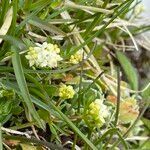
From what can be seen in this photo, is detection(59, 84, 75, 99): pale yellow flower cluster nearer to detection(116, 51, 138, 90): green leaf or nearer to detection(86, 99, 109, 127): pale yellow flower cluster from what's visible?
detection(86, 99, 109, 127): pale yellow flower cluster

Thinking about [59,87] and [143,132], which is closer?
[59,87]

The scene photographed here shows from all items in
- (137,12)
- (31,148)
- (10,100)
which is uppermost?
(137,12)

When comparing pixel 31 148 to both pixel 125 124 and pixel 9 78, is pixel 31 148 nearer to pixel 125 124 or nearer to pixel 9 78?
pixel 9 78

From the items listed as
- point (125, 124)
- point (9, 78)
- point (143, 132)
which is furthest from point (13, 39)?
point (143, 132)

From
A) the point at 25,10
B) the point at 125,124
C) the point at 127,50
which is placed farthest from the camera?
the point at 127,50

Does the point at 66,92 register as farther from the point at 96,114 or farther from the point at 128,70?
the point at 128,70

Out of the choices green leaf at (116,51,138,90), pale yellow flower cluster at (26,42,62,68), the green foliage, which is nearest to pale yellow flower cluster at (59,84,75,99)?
the green foliage

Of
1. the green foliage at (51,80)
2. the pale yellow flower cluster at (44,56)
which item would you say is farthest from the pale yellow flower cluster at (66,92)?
the pale yellow flower cluster at (44,56)
